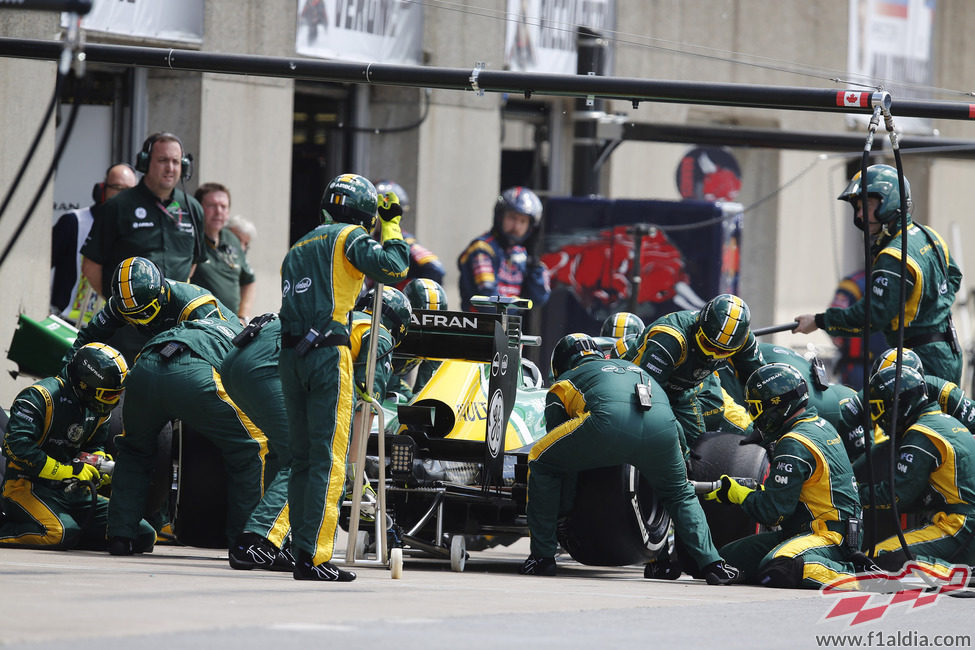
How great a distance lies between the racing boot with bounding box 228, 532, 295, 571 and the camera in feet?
27.8

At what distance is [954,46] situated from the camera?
2583 centimetres

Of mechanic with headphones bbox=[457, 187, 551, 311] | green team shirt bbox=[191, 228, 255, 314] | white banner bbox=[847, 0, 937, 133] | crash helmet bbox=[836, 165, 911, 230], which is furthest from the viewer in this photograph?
white banner bbox=[847, 0, 937, 133]

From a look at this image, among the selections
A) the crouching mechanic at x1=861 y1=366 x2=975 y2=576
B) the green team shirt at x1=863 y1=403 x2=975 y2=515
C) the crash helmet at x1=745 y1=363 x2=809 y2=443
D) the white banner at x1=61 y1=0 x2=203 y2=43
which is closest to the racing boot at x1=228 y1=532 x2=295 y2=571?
the crash helmet at x1=745 y1=363 x2=809 y2=443

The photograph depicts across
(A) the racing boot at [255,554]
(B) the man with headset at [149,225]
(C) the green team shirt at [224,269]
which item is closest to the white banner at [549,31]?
(C) the green team shirt at [224,269]

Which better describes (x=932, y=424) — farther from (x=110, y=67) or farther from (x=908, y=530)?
(x=110, y=67)

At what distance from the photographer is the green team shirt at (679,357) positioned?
953cm

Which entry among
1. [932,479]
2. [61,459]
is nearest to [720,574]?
[932,479]

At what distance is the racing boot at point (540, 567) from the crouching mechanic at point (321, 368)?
158cm

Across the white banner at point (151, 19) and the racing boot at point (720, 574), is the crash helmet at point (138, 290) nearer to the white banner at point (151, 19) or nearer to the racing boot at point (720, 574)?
the racing boot at point (720, 574)

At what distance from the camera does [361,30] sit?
632 inches

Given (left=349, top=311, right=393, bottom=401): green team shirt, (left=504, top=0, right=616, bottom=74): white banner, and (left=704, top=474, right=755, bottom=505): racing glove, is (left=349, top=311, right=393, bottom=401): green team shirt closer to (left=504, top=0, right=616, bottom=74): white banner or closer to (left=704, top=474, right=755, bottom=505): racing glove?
(left=704, top=474, right=755, bottom=505): racing glove

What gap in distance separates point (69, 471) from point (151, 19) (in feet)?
18.6

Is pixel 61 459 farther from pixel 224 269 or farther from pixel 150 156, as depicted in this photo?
pixel 224 269

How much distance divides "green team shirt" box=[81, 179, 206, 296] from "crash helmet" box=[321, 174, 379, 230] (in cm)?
285
